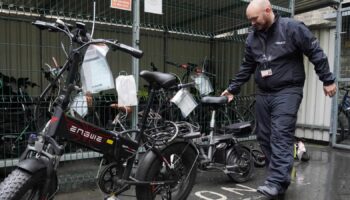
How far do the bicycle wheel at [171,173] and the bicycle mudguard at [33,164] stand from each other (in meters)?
0.90

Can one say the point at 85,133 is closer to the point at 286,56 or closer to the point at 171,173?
the point at 171,173

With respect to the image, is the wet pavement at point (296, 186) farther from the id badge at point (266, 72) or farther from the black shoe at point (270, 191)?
the id badge at point (266, 72)

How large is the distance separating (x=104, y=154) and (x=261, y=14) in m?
1.90

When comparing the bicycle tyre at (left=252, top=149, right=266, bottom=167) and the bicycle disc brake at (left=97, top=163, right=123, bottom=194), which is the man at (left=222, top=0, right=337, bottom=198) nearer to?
the bicycle disc brake at (left=97, top=163, right=123, bottom=194)

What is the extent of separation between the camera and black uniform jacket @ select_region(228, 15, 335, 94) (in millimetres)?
3287

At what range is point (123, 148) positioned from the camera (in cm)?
293

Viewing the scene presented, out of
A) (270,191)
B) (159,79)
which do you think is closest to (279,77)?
(270,191)

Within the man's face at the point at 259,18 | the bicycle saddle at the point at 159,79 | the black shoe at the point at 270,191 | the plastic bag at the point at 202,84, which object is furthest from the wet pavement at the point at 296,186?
the man's face at the point at 259,18

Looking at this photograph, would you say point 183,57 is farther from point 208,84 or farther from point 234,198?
point 234,198

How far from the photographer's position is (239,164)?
4.48 m

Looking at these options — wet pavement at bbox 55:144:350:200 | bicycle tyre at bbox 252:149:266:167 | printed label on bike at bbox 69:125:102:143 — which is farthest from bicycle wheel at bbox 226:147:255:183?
Result: printed label on bike at bbox 69:125:102:143

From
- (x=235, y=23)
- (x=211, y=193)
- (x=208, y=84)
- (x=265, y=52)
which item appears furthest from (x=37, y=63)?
(x=265, y=52)

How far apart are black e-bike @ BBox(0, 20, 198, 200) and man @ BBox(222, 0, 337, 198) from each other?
0.76 meters

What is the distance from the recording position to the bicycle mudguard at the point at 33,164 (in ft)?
7.35
